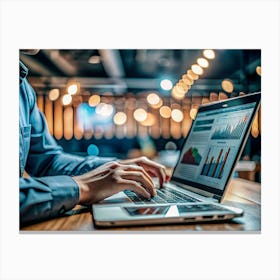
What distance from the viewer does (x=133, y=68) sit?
2.41 m

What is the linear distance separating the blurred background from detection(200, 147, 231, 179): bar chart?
33 centimetres

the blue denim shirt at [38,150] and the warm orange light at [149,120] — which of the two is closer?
the blue denim shirt at [38,150]

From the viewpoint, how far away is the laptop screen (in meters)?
1.32

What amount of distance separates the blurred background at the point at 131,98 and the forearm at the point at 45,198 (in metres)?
0.71

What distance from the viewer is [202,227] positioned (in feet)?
3.54

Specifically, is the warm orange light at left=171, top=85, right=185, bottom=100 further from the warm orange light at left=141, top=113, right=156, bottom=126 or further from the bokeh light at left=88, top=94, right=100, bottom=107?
the bokeh light at left=88, top=94, right=100, bottom=107

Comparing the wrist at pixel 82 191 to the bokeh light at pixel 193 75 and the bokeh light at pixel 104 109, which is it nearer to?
the bokeh light at pixel 104 109

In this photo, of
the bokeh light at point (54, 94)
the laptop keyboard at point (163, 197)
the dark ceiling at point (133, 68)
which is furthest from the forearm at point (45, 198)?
the bokeh light at point (54, 94)

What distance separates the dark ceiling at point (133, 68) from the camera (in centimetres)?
182

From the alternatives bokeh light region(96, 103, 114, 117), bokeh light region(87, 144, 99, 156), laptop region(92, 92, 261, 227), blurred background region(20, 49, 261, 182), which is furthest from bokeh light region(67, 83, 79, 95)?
laptop region(92, 92, 261, 227)

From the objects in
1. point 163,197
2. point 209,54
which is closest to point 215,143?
point 163,197
